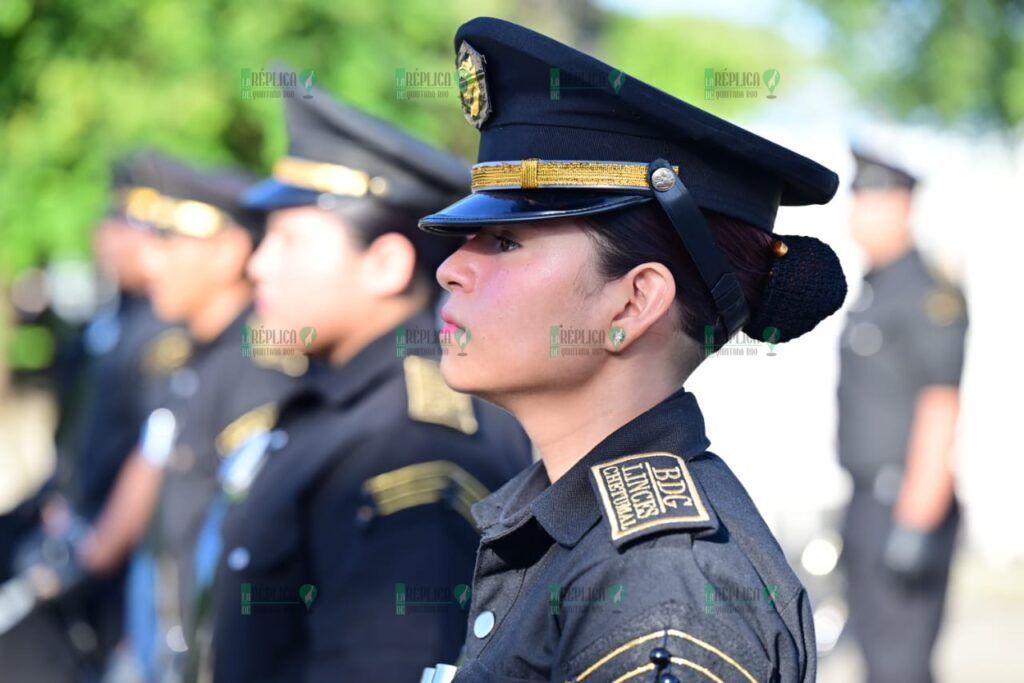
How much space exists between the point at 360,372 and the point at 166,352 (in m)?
3.41

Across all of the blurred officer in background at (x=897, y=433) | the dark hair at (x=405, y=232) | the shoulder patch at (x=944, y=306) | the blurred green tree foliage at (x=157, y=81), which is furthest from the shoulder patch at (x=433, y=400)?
the blurred green tree foliage at (x=157, y=81)

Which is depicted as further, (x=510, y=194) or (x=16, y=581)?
(x=16, y=581)

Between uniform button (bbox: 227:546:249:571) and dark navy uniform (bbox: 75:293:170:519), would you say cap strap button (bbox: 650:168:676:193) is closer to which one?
uniform button (bbox: 227:546:249:571)

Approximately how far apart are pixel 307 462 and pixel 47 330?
8.85m

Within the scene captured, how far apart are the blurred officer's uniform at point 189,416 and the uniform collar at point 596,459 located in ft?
7.55

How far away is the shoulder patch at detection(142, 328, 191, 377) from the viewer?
6332 millimetres

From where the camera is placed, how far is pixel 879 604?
6188mm

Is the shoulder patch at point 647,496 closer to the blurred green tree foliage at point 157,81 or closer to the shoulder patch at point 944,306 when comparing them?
the shoulder patch at point 944,306

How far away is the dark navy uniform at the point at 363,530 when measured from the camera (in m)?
2.93

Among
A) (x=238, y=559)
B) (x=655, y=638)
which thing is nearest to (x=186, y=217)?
Result: (x=238, y=559)

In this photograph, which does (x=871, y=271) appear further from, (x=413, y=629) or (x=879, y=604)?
(x=413, y=629)

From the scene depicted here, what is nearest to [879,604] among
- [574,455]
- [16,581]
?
[16,581]

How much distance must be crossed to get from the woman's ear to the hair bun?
0.63 feet

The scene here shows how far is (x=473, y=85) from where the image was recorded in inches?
88.8
